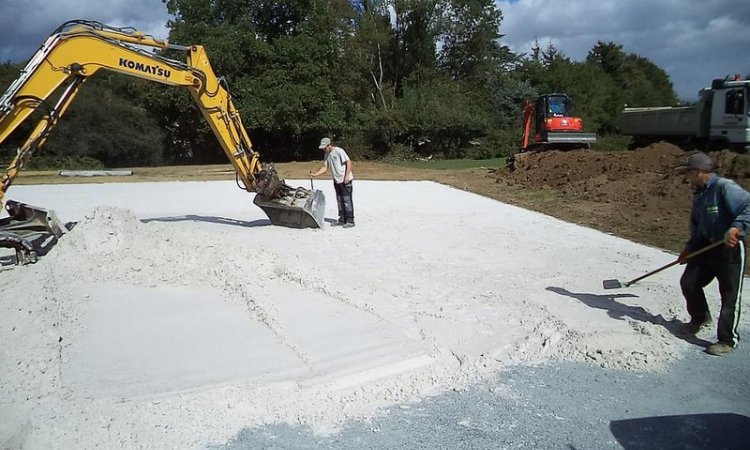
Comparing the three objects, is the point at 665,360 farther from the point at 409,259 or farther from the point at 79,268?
the point at 79,268

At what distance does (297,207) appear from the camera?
1029 centimetres

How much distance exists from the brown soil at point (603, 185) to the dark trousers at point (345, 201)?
14.1 ft

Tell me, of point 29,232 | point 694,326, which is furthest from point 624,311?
point 29,232

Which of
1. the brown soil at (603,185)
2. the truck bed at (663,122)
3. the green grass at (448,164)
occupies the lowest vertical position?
the green grass at (448,164)

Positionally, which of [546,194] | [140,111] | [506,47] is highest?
[506,47]

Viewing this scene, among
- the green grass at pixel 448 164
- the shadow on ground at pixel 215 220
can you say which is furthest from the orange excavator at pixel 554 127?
the shadow on ground at pixel 215 220

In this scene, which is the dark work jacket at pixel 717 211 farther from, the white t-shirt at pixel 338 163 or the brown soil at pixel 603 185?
the white t-shirt at pixel 338 163

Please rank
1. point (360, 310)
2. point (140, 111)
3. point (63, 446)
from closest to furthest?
1. point (63, 446)
2. point (360, 310)
3. point (140, 111)

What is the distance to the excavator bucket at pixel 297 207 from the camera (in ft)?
33.9

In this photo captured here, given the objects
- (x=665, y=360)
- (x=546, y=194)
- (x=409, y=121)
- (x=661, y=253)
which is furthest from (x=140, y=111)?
(x=665, y=360)

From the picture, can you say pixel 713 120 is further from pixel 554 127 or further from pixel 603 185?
pixel 603 185

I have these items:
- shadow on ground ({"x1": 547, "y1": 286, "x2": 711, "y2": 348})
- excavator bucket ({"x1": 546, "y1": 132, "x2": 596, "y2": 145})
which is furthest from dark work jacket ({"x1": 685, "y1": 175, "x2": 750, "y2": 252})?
excavator bucket ({"x1": 546, "y1": 132, "x2": 596, "y2": 145})

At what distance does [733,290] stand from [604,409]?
5.79ft

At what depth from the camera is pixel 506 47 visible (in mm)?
45625
